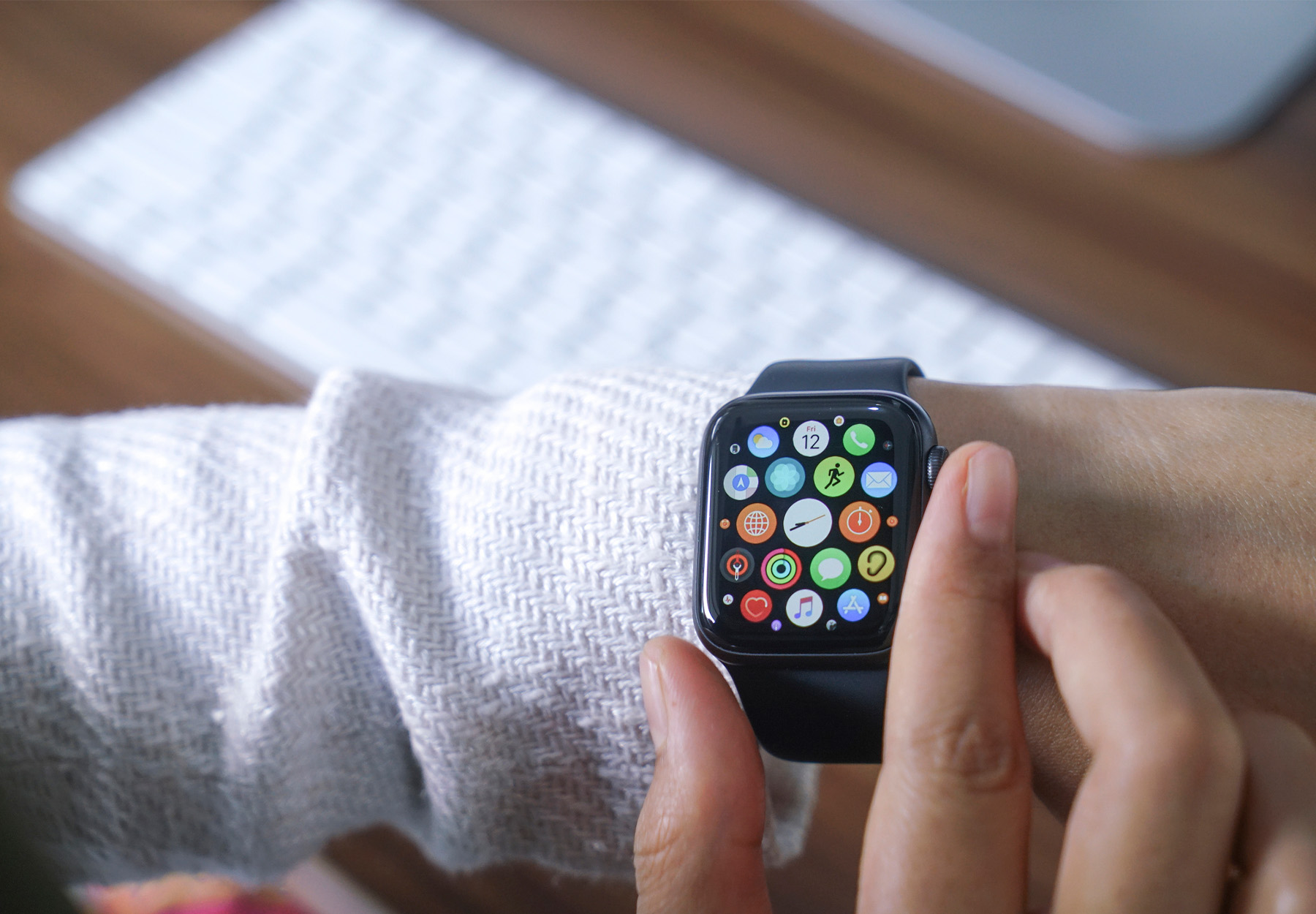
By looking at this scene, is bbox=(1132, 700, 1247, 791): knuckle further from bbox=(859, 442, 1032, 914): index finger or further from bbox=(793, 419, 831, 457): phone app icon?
bbox=(793, 419, 831, 457): phone app icon

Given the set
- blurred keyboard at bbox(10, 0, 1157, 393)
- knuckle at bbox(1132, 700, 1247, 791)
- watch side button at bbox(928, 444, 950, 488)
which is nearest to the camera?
knuckle at bbox(1132, 700, 1247, 791)

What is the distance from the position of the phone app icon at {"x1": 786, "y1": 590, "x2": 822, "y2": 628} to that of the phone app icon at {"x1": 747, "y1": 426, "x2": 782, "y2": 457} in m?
0.05

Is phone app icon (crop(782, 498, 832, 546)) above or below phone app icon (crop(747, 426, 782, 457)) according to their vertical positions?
below

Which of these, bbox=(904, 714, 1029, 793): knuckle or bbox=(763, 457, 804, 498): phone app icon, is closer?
bbox=(904, 714, 1029, 793): knuckle

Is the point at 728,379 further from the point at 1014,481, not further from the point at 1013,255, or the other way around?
the point at 1013,255

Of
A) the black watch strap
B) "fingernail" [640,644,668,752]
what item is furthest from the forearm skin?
"fingernail" [640,644,668,752]

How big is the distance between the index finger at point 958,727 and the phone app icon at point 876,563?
67 millimetres

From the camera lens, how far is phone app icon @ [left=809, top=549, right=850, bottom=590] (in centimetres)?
36

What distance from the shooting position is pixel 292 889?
1.61 feet

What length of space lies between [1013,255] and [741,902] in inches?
18.4

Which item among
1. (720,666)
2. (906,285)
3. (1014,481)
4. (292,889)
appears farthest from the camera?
(906,285)

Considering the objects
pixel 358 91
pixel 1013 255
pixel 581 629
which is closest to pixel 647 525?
pixel 581 629

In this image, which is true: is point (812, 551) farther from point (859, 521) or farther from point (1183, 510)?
point (1183, 510)

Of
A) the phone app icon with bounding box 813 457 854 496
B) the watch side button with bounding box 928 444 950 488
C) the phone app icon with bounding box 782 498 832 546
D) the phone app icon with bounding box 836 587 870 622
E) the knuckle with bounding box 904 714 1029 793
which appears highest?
the watch side button with bounding box 928 444 950 488
